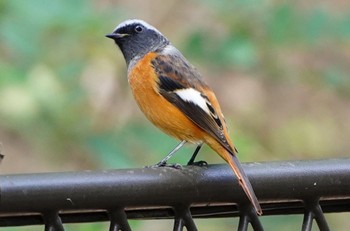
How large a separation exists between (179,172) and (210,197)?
0.13 m

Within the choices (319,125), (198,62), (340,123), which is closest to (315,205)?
(198,62)

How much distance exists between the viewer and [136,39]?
188 inches

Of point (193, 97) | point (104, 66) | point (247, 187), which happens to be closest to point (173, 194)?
point (247, 187)

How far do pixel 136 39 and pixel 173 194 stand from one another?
88.8 inches

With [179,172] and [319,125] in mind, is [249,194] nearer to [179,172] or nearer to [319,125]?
[179,172]

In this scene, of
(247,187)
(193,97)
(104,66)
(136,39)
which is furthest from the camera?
(104,66)

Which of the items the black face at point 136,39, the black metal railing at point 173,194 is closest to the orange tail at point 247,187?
the black metal railing at point 173,194

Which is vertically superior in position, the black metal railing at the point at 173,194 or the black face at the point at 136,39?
the black face at the point at 136,39

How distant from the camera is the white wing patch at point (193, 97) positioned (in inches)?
158

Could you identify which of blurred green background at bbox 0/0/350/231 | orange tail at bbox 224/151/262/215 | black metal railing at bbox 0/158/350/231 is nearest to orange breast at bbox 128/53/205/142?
blurred green background at bbox 0/0/350/231

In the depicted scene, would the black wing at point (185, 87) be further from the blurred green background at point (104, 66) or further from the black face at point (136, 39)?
the blurred green background at point (104, 66)

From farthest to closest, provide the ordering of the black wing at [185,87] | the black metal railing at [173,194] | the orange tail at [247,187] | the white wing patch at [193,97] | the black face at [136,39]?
the black face at [136,39]
the white wing patch at [193,97]
the black wing at [185,87]
the orange tail at [247,187]
the black metal railing at [173,194]

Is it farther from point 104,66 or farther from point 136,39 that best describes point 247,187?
point 104,66

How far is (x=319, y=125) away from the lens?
26.3 ft
